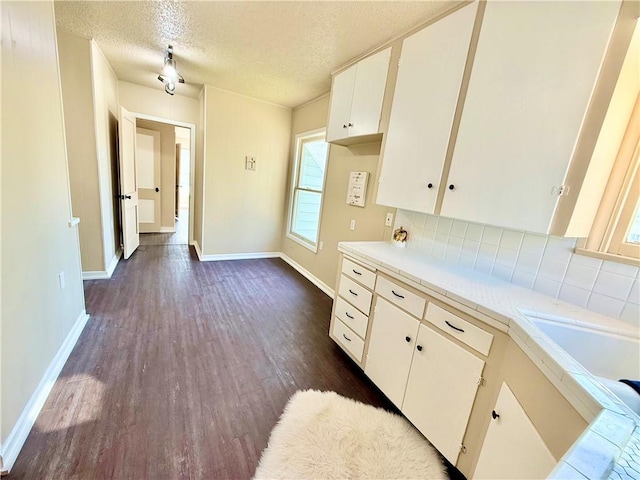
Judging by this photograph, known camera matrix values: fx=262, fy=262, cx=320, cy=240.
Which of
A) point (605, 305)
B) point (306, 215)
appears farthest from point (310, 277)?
point (605, 305)

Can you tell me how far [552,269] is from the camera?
136 cm

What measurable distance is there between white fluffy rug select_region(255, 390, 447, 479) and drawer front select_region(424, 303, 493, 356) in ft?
2.23

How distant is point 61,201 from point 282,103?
121 inches

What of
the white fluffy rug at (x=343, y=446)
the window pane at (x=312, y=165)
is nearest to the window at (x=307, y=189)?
the window pane at (x=312, y=165)

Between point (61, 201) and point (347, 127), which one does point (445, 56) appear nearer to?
point (347, 127)

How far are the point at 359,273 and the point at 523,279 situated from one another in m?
0.95

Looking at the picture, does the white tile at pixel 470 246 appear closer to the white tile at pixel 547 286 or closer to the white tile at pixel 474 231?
the white tile at pixel 474 231

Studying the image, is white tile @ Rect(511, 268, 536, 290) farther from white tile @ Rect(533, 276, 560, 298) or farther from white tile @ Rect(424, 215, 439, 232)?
white tile @ Rect(424, 215, 439, 232)

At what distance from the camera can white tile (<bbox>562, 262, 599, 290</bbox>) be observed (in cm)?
123

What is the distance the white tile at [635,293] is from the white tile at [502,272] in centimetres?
46

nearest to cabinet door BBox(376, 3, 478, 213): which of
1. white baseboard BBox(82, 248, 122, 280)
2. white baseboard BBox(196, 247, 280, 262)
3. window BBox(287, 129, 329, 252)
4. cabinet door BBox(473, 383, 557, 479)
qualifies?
cabinet door BBox(473, 383, 557, 479)

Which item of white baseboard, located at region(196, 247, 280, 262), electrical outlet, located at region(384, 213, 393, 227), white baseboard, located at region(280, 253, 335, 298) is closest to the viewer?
electrical outlet, located at region(384, 213, 393, 227)

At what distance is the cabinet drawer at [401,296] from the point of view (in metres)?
1.44

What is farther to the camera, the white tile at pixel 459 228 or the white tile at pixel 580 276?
the white tile at pixel 459 228
